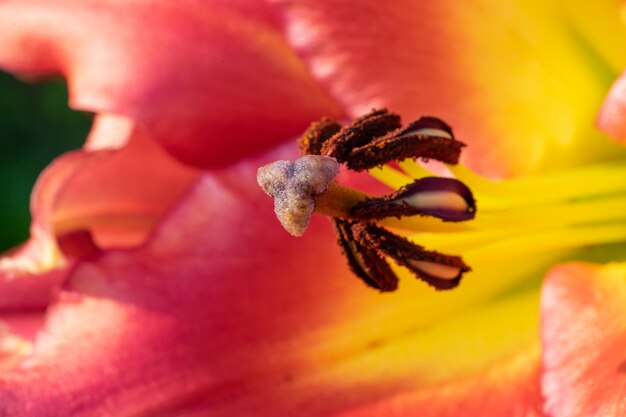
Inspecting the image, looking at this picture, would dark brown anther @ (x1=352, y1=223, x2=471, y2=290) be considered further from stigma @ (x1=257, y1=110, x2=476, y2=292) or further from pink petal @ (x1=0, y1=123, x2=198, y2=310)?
pink petal @ (x1=0, y1=123, x2=198, y2=310)

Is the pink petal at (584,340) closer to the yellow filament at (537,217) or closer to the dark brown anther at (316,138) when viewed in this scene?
the yellow filament at (537,217)

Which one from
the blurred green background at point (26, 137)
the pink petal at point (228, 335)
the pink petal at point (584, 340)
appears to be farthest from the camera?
the blurred green background at point (26, 137)

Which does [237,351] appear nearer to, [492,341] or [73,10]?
[492,341]

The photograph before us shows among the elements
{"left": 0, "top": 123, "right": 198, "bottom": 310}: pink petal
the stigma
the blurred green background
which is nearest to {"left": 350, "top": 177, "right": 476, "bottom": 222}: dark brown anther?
the stigma

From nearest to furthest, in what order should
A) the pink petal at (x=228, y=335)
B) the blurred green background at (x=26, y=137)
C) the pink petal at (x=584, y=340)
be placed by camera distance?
the pink petal at (x=584, y=340)
the pink petal at (x=228, y=335)
the blurred green background at (x=26, y=137)

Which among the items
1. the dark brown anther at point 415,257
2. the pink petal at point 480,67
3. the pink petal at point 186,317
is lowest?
the pink petal at point 186,317

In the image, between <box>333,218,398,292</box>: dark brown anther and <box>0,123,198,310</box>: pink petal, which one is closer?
<box>333,218,398,292</box>: dark brown anther

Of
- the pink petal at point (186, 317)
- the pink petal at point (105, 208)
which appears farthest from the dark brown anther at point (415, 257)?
the pink petal at point (105, 208)

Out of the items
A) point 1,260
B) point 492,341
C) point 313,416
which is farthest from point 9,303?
point 492,341
